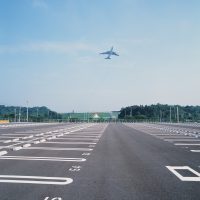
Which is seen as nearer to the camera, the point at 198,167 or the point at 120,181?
the point at 120,181

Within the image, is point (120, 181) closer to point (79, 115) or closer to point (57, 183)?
point (57, 183)

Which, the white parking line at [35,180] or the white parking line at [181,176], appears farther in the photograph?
the white parking line at [181,176]

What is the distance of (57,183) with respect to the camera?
7.22 metres

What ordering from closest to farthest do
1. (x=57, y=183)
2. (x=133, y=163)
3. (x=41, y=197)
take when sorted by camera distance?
(x=41, y=197) < (x=57, y=183) < (x=133, y=163)

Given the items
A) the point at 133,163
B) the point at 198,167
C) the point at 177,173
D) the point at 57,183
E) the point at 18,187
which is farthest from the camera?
the point at 133,163

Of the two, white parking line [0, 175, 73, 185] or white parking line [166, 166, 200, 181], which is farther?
white parking line [166, 166, 200, 181]

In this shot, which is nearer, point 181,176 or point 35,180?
point 35,180

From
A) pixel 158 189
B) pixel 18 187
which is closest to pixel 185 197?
pixel 158 189

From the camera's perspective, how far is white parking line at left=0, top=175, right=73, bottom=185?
7297 millimetres

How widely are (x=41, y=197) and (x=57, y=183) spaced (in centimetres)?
124

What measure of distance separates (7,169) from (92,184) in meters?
2.75

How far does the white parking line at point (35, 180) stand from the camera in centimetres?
730

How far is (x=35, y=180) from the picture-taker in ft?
24.6

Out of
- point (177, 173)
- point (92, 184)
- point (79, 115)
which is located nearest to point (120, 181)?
point (92, 184)
